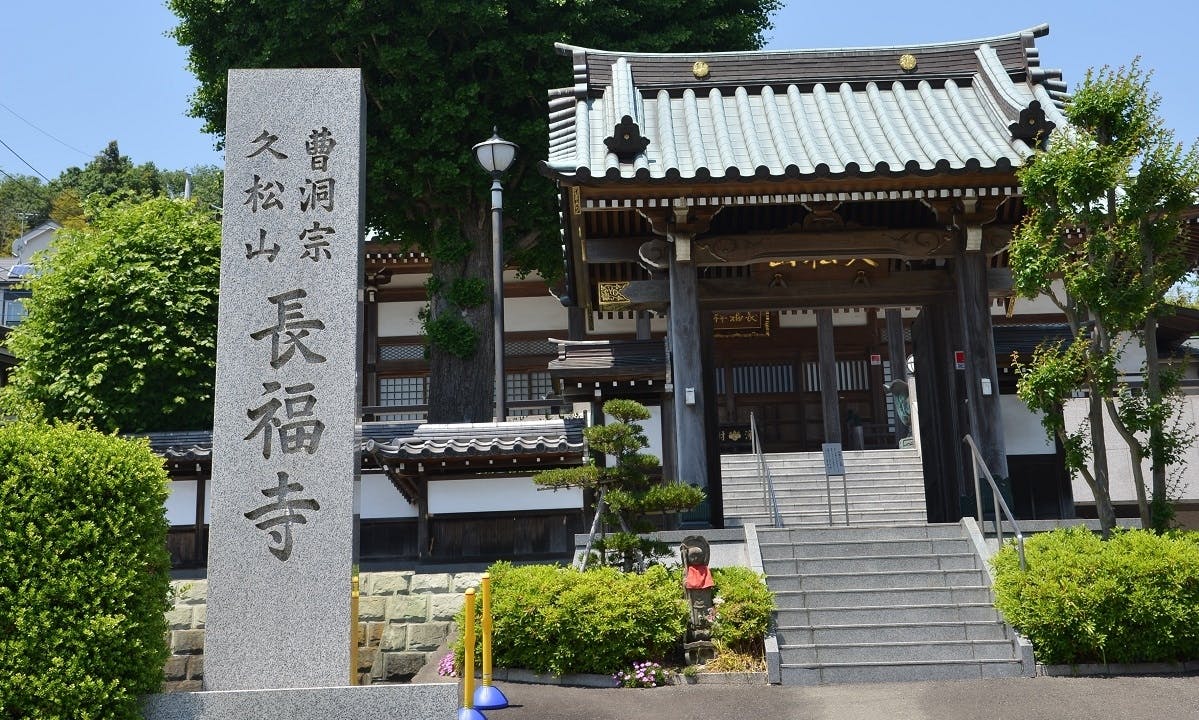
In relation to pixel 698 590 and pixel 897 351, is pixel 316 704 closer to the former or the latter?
pixel 698 590

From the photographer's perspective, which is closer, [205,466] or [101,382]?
[205,466]

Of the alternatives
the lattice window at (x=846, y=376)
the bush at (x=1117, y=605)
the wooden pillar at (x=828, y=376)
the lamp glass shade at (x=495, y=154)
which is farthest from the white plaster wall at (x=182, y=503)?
the bush at (x=1117, y=605)

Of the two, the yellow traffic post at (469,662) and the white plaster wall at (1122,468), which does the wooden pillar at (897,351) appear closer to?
the white plaster wall at (1122,468)

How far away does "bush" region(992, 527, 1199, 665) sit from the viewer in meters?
8.80

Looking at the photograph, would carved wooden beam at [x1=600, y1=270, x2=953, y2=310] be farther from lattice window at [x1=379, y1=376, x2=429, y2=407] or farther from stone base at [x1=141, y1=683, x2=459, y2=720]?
lattice window at [x1=379, y1=376, x2=429, y2=407]

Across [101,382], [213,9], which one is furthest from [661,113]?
[213,9]

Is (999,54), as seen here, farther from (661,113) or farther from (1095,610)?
(1095,610)

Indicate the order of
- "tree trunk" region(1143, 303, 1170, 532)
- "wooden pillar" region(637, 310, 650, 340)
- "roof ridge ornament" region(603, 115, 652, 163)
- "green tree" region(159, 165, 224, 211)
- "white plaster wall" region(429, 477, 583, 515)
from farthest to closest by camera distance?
"green tree" region(159, 165, 224, 211) < "wooden pillar" region(637, 310, 650, 340) < "white plaster wall" region(429, 477, 583, 515) < "roof ridge ornament" region(603, 115, 652, 163) < "tree trunk" region(1143, 303, 1170, 532)

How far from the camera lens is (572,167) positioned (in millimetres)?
12242

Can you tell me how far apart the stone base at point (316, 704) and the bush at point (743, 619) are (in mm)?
3528

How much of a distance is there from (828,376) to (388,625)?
13800mm

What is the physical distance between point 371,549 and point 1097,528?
444 inches

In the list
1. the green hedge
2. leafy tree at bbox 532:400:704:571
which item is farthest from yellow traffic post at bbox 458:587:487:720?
leafy tree at bbox 532:400:704:571

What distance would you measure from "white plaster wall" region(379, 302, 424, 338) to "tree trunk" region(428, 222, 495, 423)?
275 cm
